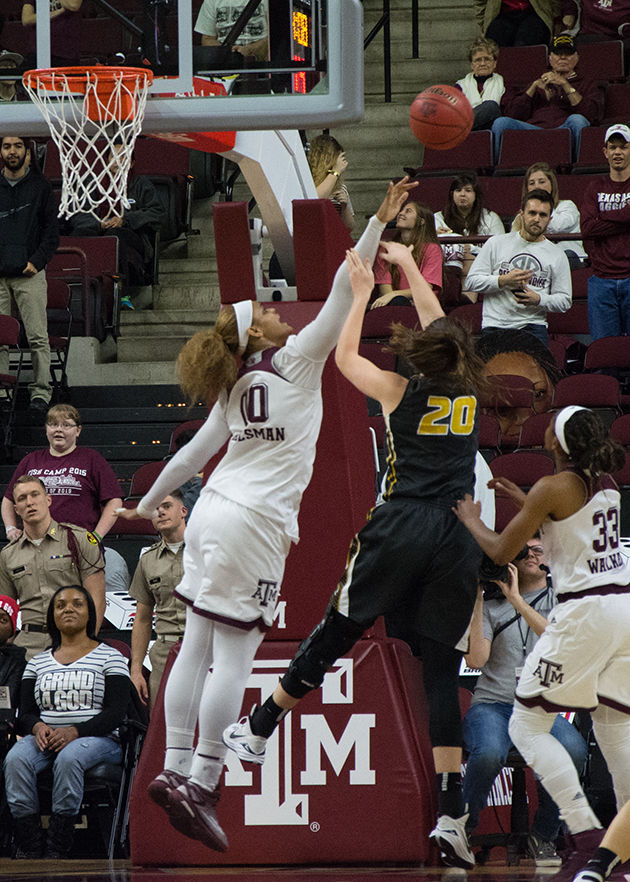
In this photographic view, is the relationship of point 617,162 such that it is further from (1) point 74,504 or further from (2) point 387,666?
(2) point 387,666

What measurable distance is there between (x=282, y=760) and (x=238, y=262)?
7.07 ft

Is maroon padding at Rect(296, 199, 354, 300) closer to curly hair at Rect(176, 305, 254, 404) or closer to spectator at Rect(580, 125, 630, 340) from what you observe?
curly hair at Rect(176, 305, 254, 404)

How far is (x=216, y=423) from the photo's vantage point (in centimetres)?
524

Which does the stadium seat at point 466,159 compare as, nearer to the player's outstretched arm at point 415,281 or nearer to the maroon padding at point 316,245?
the maroon padding at point 316,245

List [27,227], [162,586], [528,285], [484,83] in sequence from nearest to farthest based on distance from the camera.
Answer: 1. [162,586]
2. [528,285]
3. [27,227]
4. [484,83]

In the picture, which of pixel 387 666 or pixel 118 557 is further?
pixel 118 557

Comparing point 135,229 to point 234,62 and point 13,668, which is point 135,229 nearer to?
point 13,668

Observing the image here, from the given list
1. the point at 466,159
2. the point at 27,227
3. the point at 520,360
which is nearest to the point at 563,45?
the point at 466,159

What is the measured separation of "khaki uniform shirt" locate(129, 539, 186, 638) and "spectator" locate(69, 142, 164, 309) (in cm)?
485

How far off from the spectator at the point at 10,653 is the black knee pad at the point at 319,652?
2634mm

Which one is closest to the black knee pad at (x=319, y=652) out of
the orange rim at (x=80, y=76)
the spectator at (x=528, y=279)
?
the orange rim at (x=80, y=76)

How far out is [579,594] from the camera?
513cm

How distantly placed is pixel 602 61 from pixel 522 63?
2.48 feet

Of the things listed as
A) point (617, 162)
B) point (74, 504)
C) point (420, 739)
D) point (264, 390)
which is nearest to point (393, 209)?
point (264, 390)
